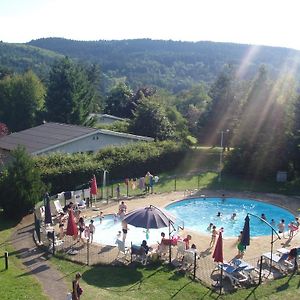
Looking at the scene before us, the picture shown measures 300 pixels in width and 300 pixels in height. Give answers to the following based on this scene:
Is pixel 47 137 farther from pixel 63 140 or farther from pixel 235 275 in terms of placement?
pixel 235 275

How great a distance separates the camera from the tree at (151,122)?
45656 millimetres

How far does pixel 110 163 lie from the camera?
114 feet

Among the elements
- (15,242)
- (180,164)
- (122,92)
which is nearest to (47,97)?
(122,92)

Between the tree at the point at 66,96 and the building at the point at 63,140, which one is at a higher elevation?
the tree at the point at 66,96

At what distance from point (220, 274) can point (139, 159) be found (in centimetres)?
1979

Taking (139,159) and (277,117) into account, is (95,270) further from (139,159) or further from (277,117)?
(277,117)

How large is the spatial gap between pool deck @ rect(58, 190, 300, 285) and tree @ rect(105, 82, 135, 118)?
119 feet

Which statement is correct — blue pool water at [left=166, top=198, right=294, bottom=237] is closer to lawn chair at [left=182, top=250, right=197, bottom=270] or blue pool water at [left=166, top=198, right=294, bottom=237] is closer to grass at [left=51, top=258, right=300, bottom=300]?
lawn chair at [left=182, top=250, right=197, bottom=270]

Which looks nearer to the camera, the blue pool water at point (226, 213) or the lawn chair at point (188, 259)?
the lawn chair at point (188, 259)

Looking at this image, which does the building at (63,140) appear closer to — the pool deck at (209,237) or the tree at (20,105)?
the pool deck at (209,237)

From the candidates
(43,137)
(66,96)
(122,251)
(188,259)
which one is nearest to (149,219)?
(122,251)

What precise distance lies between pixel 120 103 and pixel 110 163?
3593cm

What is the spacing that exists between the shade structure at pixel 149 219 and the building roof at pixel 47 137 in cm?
1723

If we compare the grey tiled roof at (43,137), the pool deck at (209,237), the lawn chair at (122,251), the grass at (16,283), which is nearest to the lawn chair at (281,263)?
the pool deck at (209,237)
